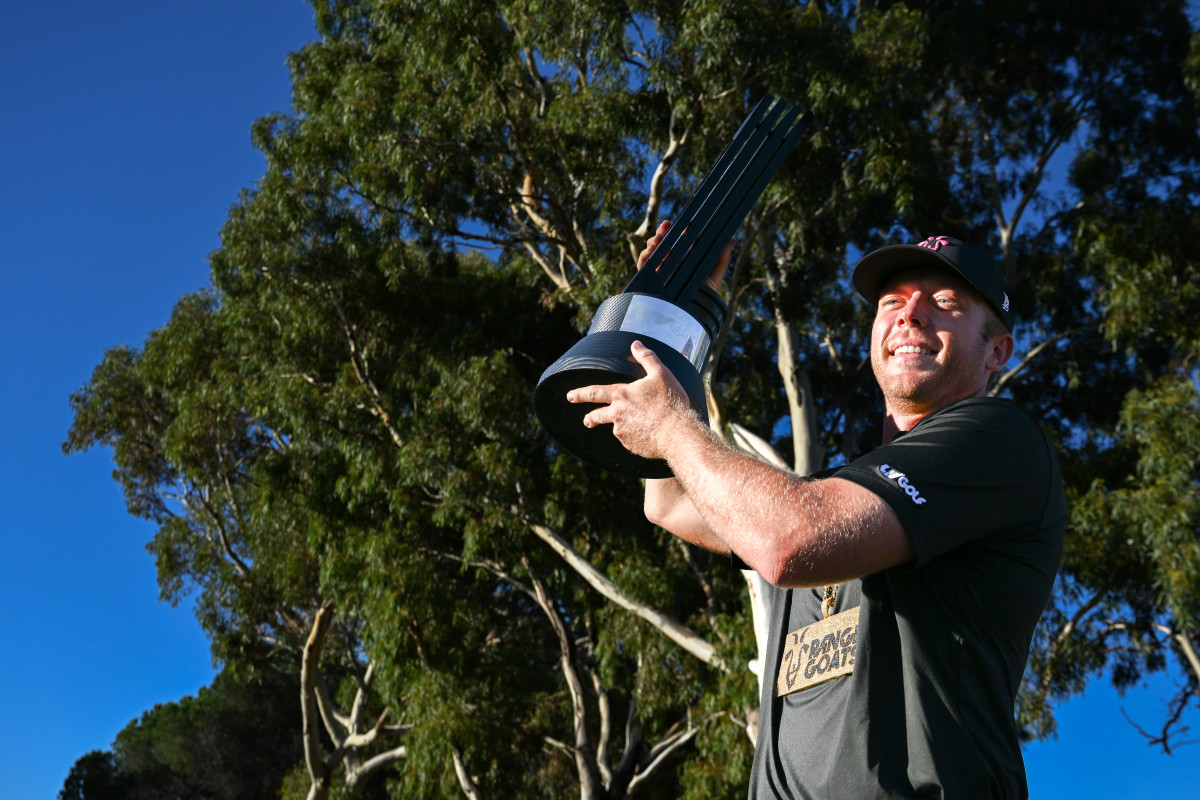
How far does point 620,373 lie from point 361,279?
11.5m

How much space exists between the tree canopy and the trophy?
7254mm

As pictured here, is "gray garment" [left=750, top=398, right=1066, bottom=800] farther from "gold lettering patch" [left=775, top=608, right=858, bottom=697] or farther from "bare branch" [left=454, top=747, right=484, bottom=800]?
"bare branch" [left=454, top=747, right=484, bottom=800]

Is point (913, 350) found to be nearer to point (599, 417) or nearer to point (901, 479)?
point (901, 479)

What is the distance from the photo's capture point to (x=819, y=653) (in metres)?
1.58

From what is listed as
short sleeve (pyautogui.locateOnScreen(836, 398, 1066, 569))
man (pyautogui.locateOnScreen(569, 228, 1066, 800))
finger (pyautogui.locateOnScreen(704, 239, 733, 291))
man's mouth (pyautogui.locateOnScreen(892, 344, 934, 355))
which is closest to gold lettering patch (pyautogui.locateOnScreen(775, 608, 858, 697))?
man (pyautogui.locateOnScreen(569, 228, 1066, 800))

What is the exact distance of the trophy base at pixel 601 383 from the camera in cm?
158

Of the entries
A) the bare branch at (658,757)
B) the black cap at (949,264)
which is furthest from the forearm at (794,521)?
the bare branch at (658,757)

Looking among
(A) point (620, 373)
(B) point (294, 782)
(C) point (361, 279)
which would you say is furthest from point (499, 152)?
(B) point (294, 782)

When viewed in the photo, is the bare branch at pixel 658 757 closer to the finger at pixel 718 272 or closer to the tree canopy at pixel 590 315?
the tree canopy at pixel 590 315

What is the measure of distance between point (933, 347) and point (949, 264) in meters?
0.13

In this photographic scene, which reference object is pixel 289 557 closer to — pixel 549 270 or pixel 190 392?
pixel 190 392

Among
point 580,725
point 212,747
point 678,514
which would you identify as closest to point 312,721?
point 580,725

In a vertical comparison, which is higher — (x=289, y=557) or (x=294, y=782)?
(x=289, y=557)

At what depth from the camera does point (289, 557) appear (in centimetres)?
1491
